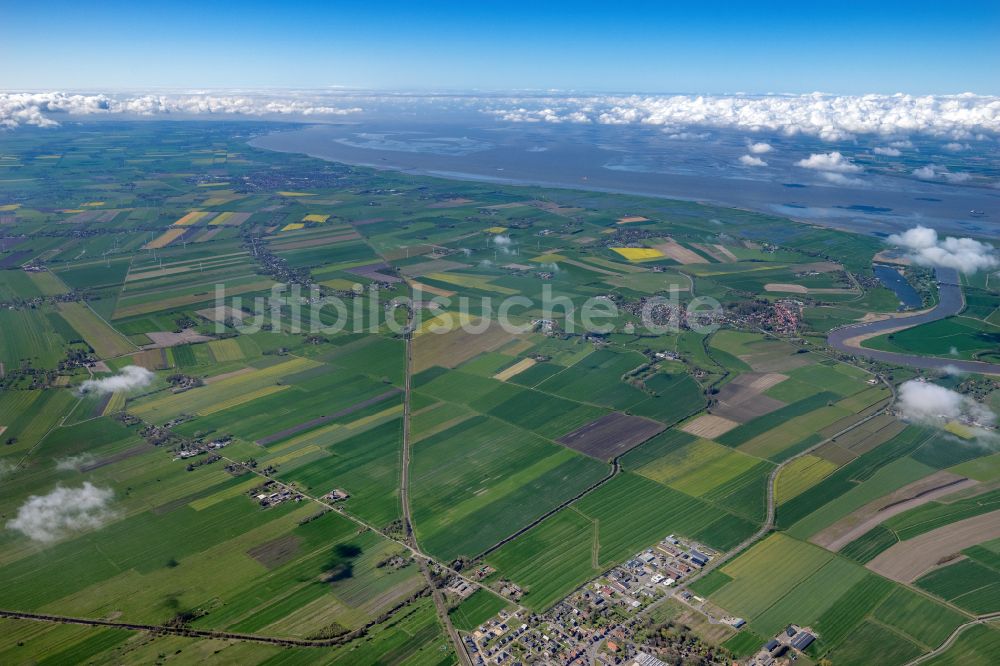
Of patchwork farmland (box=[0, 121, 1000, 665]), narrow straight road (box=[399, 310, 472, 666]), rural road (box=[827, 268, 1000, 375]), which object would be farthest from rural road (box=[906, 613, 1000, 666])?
rural road (box=[827, 268, 1000, 375])

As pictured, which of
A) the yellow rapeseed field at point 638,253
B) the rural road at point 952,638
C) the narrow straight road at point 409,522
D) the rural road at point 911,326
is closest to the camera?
the rural road at point 952,638

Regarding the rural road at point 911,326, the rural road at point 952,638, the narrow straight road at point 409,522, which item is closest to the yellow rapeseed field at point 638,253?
the rural road at point 911,326

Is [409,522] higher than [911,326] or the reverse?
the reverse

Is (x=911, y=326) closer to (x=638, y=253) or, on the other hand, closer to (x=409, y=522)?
(x=638, y=253)

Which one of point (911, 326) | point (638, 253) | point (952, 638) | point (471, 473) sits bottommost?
point (952, 638)

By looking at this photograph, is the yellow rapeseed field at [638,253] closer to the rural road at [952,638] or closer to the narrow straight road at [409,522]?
the narrow straight road at [409,522]

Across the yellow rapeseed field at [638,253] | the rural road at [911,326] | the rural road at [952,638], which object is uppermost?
the yellow rapeseed field at [638,253]

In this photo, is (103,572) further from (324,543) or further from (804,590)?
(804,590)

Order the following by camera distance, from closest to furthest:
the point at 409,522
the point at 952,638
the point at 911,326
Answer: the point at 952,638 → the point at 409,522 → the point at 911,326

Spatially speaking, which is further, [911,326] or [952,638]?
[911,326]

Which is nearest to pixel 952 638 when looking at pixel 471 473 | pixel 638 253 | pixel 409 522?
pixel 471 473
